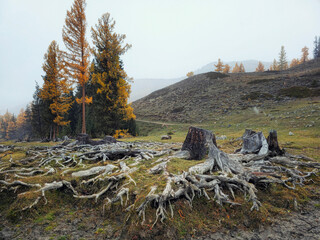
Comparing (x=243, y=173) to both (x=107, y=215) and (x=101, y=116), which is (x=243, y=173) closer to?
(x=107, y=215)

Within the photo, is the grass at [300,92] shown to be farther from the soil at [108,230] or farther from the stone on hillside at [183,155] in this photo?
the soil at [108,230]

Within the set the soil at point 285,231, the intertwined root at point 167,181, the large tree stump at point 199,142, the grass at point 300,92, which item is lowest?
the soil at point 285,231

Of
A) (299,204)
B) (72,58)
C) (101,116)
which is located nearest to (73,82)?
(72,58)

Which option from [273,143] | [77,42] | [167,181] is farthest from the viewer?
[77,42]

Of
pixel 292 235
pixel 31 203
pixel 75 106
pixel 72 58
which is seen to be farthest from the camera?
pixel 75 106

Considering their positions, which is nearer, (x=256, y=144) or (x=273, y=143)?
(x=273, y=143)

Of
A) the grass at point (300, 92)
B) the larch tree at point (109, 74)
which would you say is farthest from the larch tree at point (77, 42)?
the grass at point (300, 92)

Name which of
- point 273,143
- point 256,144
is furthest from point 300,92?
point 256,144

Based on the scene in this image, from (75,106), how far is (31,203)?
165ft

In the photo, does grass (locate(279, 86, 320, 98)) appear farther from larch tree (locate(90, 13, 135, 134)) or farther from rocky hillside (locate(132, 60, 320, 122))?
larch tree (locate(90, 13, 135, 134))

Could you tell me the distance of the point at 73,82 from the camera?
2083 centimetres

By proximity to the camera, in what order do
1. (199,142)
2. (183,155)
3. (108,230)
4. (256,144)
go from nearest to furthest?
1. (108,230)
2. (183,155)
3. (199,142)
4. (256,144)

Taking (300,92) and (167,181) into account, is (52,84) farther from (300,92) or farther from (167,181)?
(300,92)

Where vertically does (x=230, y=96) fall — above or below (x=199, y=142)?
above
